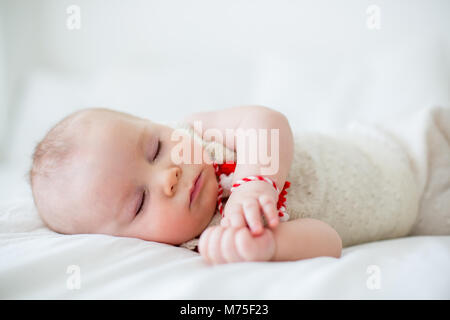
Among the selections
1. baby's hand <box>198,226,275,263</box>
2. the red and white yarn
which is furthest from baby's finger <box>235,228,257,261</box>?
the red and white yarn

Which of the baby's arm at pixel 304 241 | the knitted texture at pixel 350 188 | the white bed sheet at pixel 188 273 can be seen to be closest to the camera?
the white bed sheet at pixel 188 273

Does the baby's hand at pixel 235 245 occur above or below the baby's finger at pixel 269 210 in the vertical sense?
below

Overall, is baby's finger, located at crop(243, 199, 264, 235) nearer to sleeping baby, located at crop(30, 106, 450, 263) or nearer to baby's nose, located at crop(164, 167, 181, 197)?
sleeping baby, located at crop(30, 106, 450, 263)

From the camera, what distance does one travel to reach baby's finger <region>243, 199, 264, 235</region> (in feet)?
1.87

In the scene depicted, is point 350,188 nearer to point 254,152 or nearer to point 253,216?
point 254,152

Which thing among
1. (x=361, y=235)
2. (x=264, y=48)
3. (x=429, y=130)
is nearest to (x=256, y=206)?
(x=361, y=235)

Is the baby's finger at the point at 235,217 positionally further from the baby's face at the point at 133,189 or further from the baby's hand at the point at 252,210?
the baby's face at the point at 133,189

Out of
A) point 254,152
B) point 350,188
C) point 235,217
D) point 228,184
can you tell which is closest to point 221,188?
point 228,184

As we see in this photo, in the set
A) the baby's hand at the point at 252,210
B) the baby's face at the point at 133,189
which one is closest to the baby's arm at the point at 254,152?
the baby's hand at the point at 252,210

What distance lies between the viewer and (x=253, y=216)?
585 millimetres

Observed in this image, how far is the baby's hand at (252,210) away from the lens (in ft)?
1.90

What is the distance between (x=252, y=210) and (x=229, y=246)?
0.07 m
